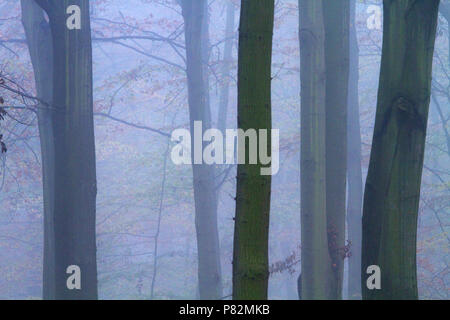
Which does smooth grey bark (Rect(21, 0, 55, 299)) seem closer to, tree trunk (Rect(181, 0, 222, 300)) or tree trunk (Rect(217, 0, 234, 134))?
tree trunk (Rect(181, 0, 222, 300))

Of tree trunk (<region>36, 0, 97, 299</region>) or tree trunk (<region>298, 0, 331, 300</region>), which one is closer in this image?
tree trunk (<region>36, 0, 97, 299</region>)

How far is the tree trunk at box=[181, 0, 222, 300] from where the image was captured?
14.5m

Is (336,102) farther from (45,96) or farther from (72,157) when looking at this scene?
(45,96)

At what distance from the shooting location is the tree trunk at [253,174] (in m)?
4.68

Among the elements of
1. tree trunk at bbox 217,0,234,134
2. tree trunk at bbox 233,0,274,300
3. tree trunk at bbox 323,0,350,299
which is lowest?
tree trunk at bbox 233,0,274,300

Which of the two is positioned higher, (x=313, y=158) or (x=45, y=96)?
(x=45, y=96)

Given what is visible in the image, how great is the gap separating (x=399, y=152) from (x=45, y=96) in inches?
279

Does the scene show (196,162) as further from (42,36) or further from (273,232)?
(273,232)

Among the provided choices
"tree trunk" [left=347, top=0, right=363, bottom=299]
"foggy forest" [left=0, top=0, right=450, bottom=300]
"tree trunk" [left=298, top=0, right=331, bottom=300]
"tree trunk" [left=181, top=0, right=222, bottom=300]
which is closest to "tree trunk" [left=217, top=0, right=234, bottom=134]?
"foggy forest" [left=0, top=0, right=450, bottom=300]

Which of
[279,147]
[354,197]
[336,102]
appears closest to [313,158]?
[336,102]

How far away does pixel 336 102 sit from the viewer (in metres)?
10.8

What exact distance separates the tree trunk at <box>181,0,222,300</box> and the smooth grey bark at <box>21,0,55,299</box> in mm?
3936
